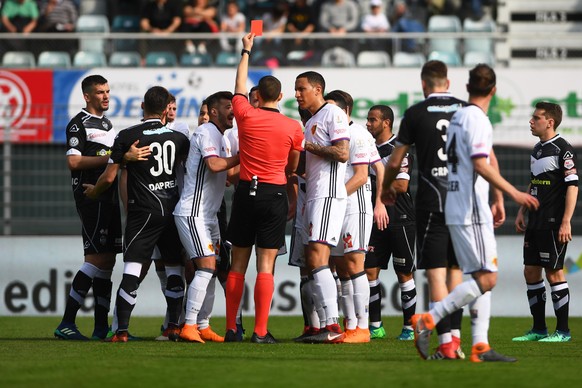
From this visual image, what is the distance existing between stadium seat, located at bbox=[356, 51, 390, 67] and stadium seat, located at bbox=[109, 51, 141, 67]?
3859 millimetres

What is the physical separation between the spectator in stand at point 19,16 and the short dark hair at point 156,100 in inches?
402

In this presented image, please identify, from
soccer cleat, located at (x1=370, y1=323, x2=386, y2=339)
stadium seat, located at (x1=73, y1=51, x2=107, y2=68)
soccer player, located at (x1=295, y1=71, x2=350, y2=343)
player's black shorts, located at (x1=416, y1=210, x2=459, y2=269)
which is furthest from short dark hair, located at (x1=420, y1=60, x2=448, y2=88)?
stadium seat, located at (x1=73, y1=51, x2=107, y2=68)

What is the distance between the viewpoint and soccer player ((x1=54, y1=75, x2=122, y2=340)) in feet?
35.4

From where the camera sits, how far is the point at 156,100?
10109 millimetres

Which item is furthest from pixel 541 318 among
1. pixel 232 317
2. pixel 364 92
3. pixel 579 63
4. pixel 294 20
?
pixel 294 20

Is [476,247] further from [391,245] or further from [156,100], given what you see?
[156,100]

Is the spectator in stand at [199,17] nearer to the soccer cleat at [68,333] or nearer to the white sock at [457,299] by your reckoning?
the soccer cleat at [68,333]

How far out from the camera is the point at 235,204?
32.9 ft

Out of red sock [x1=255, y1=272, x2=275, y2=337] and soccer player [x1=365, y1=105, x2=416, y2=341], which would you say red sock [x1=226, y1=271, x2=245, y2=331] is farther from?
soccer player [x1=365, y1=105, x2=416, y2=341]

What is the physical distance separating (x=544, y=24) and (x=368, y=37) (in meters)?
4.92

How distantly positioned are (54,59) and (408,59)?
6.21 meters

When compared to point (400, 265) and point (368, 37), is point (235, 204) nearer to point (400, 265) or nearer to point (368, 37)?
point (400, 265)

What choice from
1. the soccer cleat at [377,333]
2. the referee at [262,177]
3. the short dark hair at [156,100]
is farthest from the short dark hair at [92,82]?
the soccer cleat at [377,333]

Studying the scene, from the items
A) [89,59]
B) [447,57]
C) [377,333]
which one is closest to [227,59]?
[89,59]
